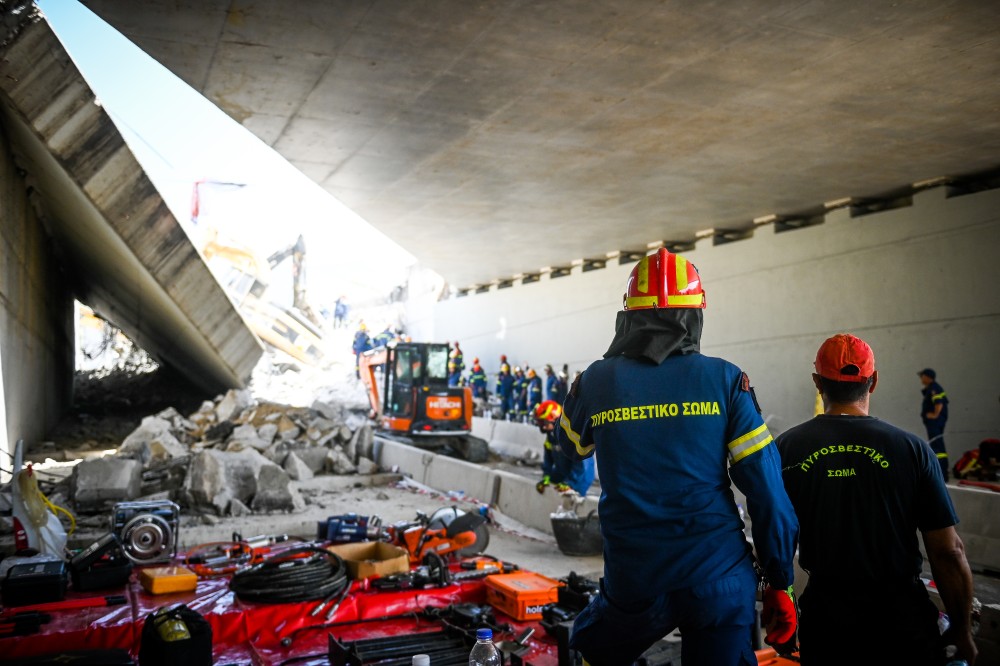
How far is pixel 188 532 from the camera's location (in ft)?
28.8

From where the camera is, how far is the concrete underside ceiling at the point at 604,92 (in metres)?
7.31

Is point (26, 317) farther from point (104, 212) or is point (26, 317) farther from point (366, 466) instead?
point (366, 466)

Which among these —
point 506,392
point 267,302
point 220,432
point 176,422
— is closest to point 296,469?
point 220,432

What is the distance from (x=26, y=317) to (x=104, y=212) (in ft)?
13.0

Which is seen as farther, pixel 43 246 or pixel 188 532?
pixel 43 246

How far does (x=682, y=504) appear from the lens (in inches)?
106

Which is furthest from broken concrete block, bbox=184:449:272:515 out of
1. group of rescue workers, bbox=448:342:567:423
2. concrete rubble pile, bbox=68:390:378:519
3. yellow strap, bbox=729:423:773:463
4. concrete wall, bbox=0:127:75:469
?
yellow strap, bbox=729:423:773:463

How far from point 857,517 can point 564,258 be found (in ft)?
59.8

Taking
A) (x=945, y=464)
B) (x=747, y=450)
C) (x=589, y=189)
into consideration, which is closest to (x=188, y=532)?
(x=747, y=450)

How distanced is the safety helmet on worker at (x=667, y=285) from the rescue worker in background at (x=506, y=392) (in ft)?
59.8

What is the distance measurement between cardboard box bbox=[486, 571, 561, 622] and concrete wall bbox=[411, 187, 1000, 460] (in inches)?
354

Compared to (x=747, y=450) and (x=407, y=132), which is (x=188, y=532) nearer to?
(x=407, y=132)

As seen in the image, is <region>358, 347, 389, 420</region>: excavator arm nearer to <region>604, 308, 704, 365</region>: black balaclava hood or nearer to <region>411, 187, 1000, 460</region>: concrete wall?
<region>411, 187, 1000, 460</region>: concrete wall

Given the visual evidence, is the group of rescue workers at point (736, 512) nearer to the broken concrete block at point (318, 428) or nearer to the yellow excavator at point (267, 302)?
the broken concrete block at point (318, 428)
